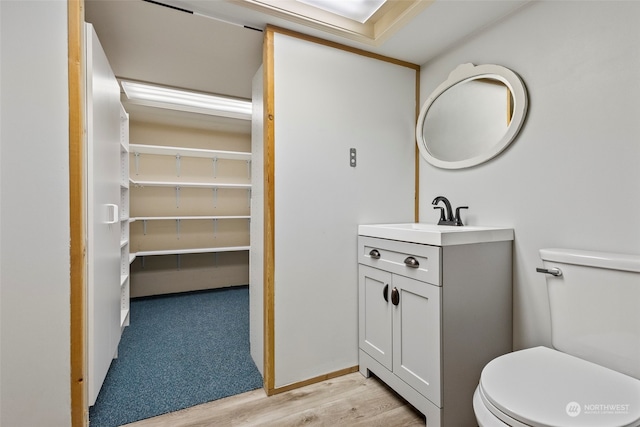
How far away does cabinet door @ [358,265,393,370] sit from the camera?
169 centimetres

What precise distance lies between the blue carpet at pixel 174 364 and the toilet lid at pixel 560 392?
4.50ft

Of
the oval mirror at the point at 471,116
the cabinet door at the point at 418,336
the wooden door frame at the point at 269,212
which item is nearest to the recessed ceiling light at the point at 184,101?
the wooden door frame at the point at 269,212

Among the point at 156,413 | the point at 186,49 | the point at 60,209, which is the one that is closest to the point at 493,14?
the point at 186,49

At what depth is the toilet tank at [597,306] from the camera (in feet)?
3.47

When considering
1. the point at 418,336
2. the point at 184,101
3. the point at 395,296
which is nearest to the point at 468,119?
the point at 395,296

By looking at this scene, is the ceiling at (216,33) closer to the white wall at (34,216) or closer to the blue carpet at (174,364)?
the white wall at (34,216)

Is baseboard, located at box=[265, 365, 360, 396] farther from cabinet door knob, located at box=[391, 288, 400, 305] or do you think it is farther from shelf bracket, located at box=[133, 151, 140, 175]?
shelf bracket, located at box=[133, 151, 140, 175]

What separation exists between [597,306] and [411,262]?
0.71m

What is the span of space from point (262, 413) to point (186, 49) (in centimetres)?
233

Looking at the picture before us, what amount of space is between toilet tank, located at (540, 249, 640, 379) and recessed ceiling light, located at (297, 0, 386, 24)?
1594 mm

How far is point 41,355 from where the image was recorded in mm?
1056

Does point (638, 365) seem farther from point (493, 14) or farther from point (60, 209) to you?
point (60, 209)
